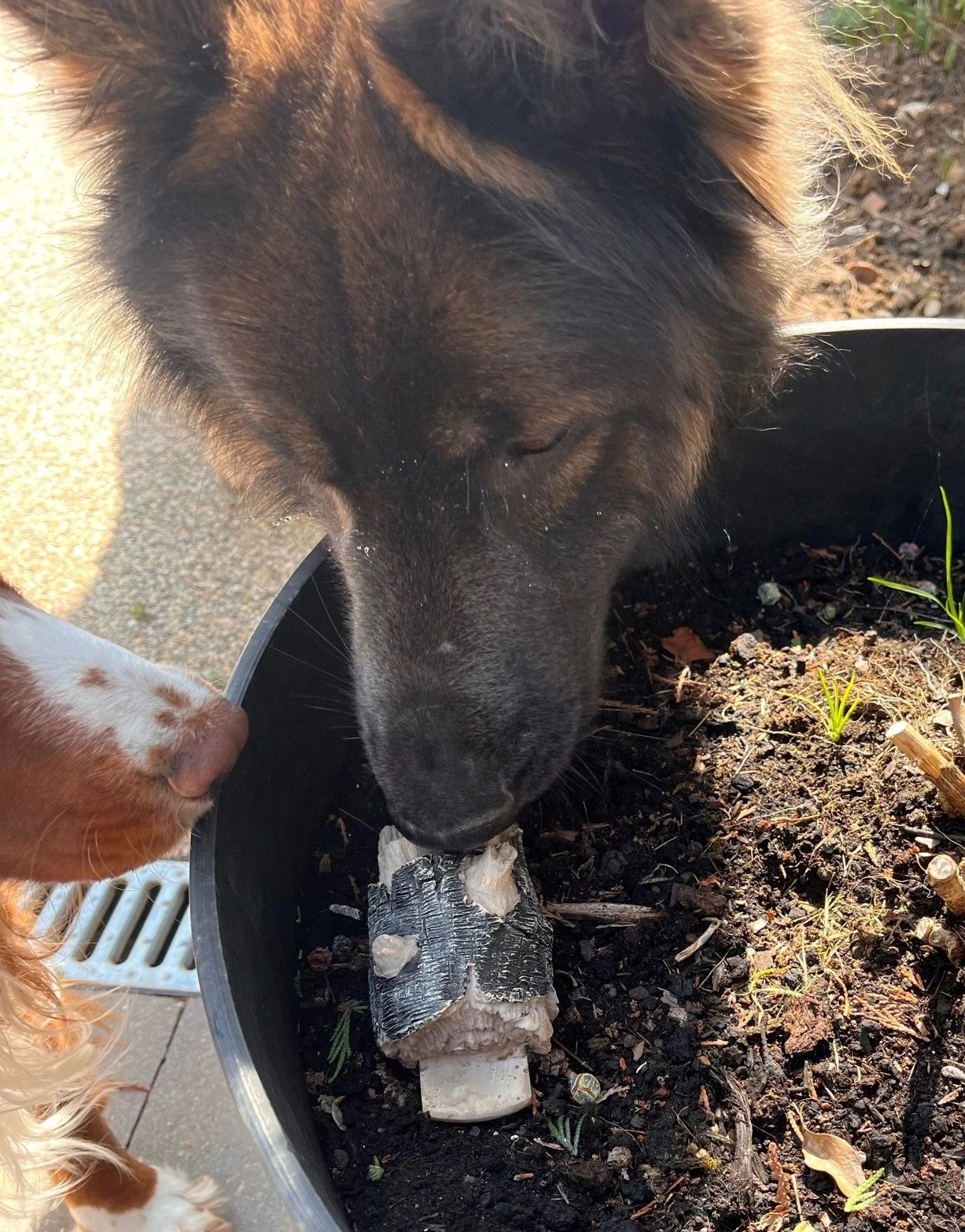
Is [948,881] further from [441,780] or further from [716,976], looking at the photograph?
[441,780]

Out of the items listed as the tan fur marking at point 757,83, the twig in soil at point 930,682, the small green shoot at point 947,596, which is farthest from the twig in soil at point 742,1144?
the tan fur marking at point 757,83

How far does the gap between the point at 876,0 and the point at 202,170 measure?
10.6 ft

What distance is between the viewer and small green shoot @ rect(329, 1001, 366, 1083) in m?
1.93

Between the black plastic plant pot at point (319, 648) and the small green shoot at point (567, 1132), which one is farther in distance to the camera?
the small green shoot at point (567, 1132)

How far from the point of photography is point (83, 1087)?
6.68 ft

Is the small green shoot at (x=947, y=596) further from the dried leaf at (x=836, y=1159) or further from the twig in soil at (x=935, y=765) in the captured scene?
the dried leaf at (x=836, y=1159)

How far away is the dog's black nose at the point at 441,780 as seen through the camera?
179 centimetres

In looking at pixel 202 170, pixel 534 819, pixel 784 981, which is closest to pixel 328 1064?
pixel 534 819

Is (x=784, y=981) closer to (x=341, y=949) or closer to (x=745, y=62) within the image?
(x=341, y=949)

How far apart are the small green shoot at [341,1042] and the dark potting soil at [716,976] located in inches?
0.4

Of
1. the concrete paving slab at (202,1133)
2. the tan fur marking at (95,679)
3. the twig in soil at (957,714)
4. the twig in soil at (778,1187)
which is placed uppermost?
the tan fur marking at (95,679)

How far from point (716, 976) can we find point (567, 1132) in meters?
0.38

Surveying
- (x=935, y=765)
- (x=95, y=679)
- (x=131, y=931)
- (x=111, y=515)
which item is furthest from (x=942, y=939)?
(x=111, y=515)

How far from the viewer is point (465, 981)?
1.73 metres
